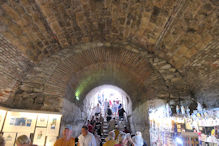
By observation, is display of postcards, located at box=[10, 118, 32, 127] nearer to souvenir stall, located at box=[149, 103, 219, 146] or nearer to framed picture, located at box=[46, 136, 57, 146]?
framed picture, located at box=[46, 136, 57, 146]

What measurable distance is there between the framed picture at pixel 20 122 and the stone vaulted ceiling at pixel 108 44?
0.67 m

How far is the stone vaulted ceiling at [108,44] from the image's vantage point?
386cm

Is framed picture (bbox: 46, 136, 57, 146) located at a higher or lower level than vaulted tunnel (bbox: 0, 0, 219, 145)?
lower

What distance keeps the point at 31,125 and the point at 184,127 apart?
419 centimetres

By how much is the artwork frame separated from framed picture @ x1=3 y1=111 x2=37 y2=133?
154 millimetres

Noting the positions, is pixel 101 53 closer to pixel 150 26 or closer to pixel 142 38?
pixel 142 38

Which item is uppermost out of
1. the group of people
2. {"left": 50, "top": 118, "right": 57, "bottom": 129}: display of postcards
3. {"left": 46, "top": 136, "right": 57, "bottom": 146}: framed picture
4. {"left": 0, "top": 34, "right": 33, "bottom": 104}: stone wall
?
{"left": 0, "top": 34, "right": 33, "bottom": 104}: stone wall

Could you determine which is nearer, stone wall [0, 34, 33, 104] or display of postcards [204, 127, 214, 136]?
display of postcards [204, 127, 214, 136]

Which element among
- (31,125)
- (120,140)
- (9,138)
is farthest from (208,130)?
(9,138)

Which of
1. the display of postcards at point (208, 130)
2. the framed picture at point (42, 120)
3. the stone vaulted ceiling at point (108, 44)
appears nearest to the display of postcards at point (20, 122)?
the framed picture at point (42, 120)

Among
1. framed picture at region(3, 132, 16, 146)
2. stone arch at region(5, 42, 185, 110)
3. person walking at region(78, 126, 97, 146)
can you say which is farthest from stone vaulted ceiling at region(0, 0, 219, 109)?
person walking at region(78, 126, 97, 146)

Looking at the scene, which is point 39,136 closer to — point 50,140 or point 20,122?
point 50,140

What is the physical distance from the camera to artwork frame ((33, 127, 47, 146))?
405 centimetres

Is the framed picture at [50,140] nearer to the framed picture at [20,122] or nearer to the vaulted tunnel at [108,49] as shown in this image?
the framed picture at [20,122]
